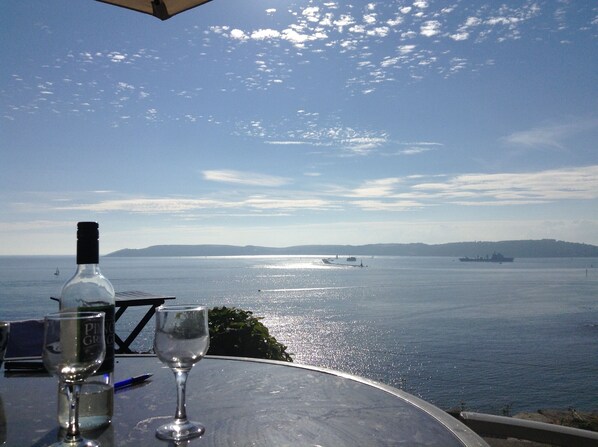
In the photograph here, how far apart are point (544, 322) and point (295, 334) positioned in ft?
70.9

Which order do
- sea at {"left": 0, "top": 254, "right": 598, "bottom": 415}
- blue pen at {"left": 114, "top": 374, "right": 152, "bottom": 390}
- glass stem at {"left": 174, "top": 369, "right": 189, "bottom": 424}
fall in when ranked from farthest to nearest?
sea at {"left": 0, "top": 254, "right": 598, "bottom": 415} → blue pen at {"left": 114, "top": 374, "right": 152, "bottom": 390} → glass stem at {"left": 174, "top": 369, "right": 189, "bottom": 424}

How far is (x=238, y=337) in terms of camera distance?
526 cm

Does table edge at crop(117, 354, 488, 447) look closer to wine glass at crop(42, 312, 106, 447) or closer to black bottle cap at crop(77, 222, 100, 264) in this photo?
wine glass at crop(42, 312, 106, 447)

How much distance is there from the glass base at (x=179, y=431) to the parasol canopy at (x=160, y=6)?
1.87m

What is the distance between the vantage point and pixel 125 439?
42.6 inches

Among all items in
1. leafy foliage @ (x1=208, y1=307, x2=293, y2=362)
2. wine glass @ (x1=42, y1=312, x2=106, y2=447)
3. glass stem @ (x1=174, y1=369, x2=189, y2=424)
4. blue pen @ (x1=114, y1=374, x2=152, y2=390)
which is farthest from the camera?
leafy foliage @ (x1=208, y1=307, x2=293, y2=362)

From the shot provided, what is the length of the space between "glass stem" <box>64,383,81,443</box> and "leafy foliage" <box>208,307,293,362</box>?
13.9 feet

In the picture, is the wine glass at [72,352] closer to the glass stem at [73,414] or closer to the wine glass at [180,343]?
the glass stem at [73,414]

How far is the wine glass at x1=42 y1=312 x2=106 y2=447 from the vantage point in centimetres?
98

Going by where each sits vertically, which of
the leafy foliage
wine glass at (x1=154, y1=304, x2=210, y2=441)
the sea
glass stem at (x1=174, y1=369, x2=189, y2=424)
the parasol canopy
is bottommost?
the sea

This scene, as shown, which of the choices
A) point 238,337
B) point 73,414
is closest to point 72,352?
point 73,414

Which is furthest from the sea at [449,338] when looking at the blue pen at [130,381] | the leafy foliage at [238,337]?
the blue pen at [130,381]

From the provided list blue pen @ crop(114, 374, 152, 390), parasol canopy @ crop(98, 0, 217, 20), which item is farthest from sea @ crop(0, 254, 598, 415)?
blue pen @ crop(114, 374, 152, 390)

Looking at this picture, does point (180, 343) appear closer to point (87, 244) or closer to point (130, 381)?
point (87, 244)
